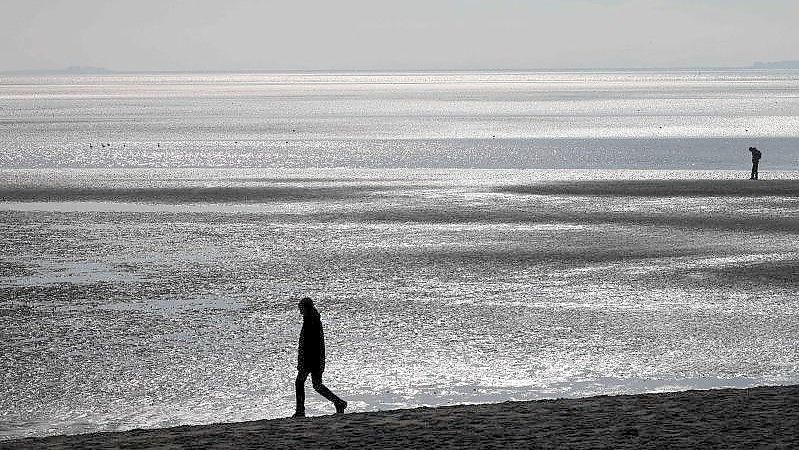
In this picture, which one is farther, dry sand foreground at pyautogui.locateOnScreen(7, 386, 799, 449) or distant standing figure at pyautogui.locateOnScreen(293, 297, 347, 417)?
distant standing figure at pyautogui.locateOnScreen(293, 297, 347, 417)

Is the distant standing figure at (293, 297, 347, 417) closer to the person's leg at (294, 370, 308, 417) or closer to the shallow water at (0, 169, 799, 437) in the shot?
the person's leg at (294, 370, 308, 417)

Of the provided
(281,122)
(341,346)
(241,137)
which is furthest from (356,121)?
(341,346)

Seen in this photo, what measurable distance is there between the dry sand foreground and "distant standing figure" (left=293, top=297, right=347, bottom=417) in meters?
1.27

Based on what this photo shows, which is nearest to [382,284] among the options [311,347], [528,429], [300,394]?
[311,347]

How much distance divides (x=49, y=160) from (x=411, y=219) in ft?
109

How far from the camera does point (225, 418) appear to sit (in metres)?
15.4

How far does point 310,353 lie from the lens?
1519 cm

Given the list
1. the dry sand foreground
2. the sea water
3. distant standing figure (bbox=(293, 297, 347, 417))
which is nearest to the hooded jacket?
distant standing figure (bbox=(293, 297, 347, 417))

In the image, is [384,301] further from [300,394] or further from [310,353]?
[300,394]

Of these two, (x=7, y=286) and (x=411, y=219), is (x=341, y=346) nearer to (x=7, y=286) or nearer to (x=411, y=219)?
(x=7, y=286)

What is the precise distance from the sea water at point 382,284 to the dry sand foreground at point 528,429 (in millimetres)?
2205

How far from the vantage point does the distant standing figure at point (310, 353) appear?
1500 cm

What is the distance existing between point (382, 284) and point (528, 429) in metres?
12.8

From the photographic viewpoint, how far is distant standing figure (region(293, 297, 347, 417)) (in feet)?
49.2
